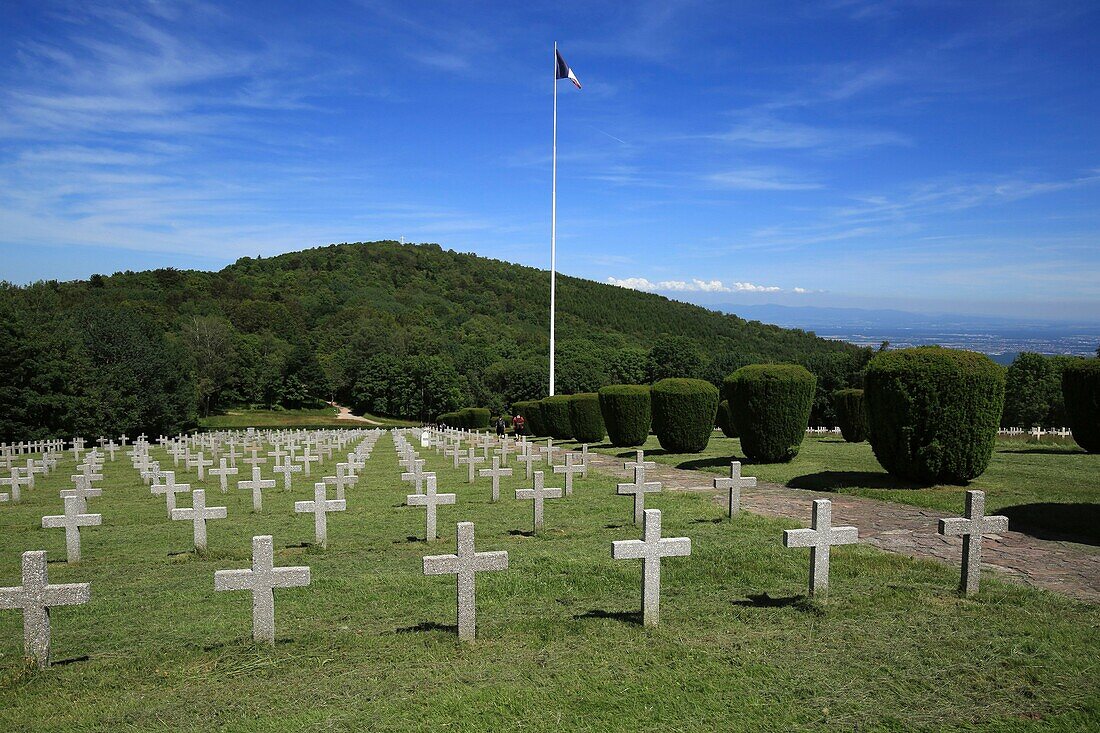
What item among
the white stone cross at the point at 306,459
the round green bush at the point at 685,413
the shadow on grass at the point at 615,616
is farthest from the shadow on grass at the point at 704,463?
the shadow on grass at the point at 615,616

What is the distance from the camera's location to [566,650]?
5.01 metres

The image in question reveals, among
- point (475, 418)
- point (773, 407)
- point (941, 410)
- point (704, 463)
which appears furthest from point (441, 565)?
point (475, 418)

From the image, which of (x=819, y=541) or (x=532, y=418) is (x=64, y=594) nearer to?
(x=819, y=541)

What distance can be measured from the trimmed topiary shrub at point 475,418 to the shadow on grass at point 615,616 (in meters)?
46.3

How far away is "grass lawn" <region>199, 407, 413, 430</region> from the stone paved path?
2129 inches

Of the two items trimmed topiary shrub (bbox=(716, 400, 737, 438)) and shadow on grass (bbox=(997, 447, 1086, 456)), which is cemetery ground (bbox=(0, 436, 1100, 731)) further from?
trimmed topiary shrub (bbox=(716, 400, 737, 438))

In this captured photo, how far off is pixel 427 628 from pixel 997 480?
473 inches

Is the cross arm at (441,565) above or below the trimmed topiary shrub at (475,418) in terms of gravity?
above

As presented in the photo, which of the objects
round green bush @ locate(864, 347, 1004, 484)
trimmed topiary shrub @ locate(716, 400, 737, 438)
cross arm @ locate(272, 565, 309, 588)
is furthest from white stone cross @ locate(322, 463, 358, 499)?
trimmed topiary shrub @ locate(716, 400, 737, 438)

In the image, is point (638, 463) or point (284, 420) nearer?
point (638, 463)

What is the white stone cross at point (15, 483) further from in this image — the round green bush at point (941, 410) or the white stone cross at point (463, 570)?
the round green bush at point (941, 410)

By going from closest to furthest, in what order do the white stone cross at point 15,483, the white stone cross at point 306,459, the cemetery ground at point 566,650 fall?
the cemetery ground at point 566,650 < the white stone cross at point 15,483 < the white stone cross at point 306,459

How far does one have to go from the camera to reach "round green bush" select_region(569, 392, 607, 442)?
27016 millimetres

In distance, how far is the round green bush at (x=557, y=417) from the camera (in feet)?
96.3
